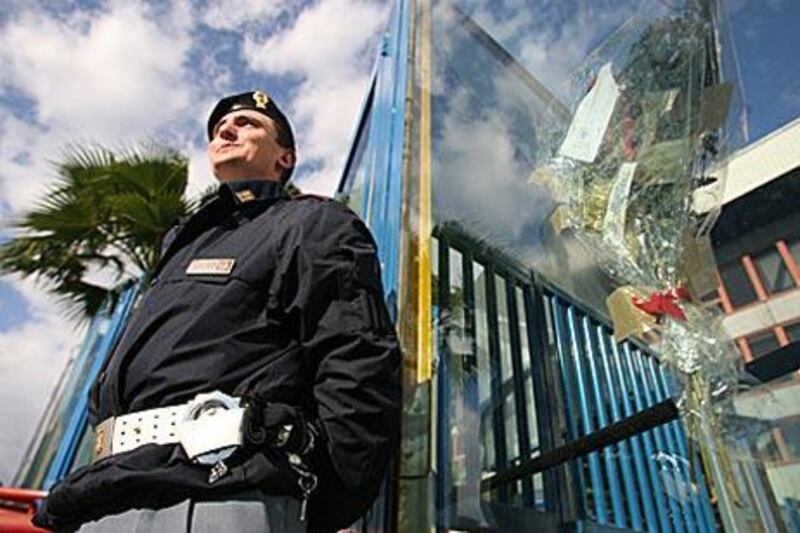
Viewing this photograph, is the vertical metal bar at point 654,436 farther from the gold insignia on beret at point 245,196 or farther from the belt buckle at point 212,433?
the gold insignia on beret at point 245,196

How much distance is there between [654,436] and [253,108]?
1.28 metres

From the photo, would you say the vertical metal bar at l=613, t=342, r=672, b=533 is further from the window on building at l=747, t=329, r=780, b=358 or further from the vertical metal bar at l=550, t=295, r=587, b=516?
the window on building at l=747, t=329, r=780, b=358

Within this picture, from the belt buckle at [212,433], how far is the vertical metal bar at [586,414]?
2.14ft

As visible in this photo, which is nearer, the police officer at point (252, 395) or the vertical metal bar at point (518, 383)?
the police officer at point (252, 395)

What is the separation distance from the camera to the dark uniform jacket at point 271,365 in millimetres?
890

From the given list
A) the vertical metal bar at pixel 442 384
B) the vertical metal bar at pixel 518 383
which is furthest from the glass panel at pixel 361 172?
the vertical metal bar at pixel 518 383

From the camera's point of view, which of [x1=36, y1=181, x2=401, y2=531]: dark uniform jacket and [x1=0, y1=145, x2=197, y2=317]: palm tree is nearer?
[x1=36, y1=181, x2=401, y2=531]: dark uniform jacket

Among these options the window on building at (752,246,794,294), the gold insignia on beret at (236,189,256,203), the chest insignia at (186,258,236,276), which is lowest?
the window on building at (752,246,794,294)

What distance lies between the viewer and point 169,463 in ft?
2.88

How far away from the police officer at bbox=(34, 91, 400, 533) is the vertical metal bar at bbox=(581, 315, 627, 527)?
1.36 ft

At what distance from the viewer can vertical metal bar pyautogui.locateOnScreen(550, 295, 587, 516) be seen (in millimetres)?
1116

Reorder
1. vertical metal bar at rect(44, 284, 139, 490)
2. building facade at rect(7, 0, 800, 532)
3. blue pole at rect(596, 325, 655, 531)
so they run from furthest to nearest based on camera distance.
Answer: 1. vertical metal bar at rect(44, 284, 139, 490)
2. blue pole at rect(596, 325, 655, 531)
3. building facade at rect(7, 0, 800, 532)

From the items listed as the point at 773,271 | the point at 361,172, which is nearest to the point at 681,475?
the point at 773,271

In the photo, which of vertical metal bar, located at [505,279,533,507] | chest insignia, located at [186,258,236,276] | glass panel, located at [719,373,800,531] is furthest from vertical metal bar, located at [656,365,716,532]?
chest insignia, located at [186,258,236,276]
